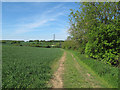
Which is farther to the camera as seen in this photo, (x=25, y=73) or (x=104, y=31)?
(x=104, y=31)

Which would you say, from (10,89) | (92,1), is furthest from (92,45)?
(10,89)

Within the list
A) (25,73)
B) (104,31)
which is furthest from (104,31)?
(25,73)

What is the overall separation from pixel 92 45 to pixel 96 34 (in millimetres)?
1209

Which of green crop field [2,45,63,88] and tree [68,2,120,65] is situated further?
tree [68,2,120,65]

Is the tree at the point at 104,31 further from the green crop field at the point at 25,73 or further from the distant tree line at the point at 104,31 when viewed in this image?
the green crop field at the point at 25,73

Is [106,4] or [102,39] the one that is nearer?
[102,39]

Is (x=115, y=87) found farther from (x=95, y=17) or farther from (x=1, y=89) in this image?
(x=95, y=17)

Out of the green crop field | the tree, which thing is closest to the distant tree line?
the tree

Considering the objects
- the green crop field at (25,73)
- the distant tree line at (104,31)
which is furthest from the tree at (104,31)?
the green crop field at (25,73)

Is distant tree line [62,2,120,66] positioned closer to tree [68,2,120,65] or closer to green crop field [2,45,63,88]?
tree [68,2,120,65]

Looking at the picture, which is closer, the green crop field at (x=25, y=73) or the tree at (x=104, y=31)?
the green crop field at (x=25, y=73)

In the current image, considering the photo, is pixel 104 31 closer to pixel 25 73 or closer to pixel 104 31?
pixel 104 31

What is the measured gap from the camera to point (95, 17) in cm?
1031

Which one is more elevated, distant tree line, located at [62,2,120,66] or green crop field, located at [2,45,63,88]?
distant tree line, located at [62,2,120,66]
